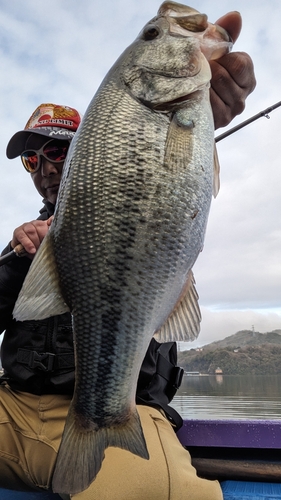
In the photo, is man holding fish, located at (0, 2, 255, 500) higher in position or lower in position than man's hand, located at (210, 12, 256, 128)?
lower

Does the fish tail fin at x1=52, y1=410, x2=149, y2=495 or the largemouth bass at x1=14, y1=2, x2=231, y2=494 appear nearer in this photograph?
the fish tail fin at x1=52, y1=410, x2=149, y2=495

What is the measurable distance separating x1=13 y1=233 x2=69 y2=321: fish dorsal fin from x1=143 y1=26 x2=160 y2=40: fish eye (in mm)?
1364

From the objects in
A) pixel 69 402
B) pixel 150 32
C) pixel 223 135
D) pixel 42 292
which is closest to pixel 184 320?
pixel 42 292

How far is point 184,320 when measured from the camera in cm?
186

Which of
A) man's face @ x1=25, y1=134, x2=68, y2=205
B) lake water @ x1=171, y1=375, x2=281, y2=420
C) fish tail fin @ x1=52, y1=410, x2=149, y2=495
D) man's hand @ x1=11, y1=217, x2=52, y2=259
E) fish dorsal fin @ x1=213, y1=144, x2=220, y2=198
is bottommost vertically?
lake water @ x1=171, y1=375, x2=281, y2=420

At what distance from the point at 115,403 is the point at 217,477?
213 centimetres

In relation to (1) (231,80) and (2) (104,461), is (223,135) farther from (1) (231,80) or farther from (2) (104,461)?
(2) (104,461)

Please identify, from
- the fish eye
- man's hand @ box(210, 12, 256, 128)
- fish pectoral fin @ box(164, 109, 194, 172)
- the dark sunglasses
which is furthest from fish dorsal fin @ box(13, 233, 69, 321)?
the dark sunglasses

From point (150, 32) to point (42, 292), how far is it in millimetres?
1650

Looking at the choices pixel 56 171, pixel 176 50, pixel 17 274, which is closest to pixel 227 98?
pixel 176 50

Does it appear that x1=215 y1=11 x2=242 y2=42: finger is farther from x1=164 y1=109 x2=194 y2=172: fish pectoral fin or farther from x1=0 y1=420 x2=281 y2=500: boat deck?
x1=0 y1=420 x2=281 y2=500: boat deck

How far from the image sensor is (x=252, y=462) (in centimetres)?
332

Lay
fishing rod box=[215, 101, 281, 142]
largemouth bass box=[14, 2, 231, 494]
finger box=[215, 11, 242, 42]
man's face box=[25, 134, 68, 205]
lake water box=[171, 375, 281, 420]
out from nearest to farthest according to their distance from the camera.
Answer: largemouth bass box=[14, 2, 231, 494]
finger box=[215, 11, 242, 42]
fishing rod box=[215, 101, 281, 142]
man's face box=[25, 134, 68, 205]
lake water box=[171, 375, 281, 420]

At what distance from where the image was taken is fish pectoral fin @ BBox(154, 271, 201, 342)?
183 cm
